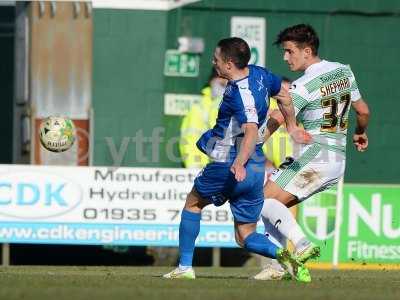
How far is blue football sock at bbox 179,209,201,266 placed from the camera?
10.6 m

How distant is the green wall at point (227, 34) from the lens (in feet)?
56.3

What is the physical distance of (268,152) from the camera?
15.7m

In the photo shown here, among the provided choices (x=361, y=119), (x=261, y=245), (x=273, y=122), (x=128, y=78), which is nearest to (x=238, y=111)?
(x=273, y=122)

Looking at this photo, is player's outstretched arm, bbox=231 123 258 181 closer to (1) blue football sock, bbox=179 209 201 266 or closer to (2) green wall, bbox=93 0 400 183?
(1) blue football sock, bbox=179 209 201 266

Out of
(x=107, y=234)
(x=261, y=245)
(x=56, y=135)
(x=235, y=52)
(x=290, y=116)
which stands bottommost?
(x=107, y=234)

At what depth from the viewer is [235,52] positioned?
10.4 meters

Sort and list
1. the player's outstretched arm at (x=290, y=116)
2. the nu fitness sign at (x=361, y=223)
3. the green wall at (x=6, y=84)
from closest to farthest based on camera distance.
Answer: the player's outstretched arm at (x=290, y=116) < the nu fitness sign at (x=361, y=223) < the green wall at (x=6, y=84)

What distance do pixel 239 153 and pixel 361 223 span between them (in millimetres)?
5648

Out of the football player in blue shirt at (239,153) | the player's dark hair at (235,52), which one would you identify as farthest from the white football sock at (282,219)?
the player's dark hair at (235,52)

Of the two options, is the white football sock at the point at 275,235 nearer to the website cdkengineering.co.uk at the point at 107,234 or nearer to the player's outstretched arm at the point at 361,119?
the player's outstretched arm at the point at 361,119

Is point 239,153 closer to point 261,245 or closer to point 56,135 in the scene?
point 261,245

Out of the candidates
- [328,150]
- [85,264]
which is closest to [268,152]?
[85,264]

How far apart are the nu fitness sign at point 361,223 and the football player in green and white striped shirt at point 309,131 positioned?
15.0 feet

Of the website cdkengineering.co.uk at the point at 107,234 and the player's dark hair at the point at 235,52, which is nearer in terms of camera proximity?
the player's dark hair at the point at 235,52
